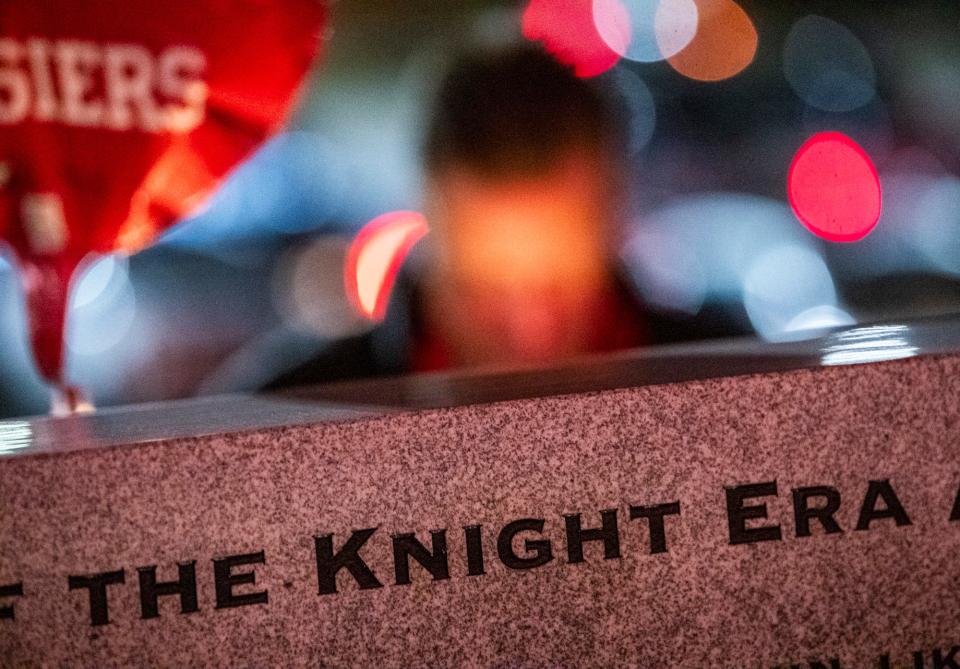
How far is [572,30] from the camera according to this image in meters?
6.48

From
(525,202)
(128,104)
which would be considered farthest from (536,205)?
(128,104)

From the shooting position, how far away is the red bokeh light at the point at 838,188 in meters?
7.62

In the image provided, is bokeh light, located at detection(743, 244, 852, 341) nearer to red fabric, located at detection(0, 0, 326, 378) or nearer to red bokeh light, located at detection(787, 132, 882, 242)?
red bokeh light, located at detection(787, 132, 882, 242)

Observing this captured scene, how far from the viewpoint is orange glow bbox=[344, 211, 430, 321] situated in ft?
19.9

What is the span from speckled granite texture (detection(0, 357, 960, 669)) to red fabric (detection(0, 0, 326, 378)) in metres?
2.14

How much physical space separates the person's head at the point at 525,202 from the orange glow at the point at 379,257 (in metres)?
0.39

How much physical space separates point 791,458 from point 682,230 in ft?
17.8

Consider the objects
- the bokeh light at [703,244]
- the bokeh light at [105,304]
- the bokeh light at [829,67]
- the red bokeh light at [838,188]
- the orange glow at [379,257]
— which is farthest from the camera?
the red bokeh light at [838,188]

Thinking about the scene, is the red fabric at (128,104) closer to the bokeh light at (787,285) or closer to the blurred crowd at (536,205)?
the blurred crowd at (536,205)

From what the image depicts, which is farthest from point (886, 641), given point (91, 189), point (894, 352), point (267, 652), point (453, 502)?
point (91, 189)

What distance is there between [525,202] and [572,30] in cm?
125

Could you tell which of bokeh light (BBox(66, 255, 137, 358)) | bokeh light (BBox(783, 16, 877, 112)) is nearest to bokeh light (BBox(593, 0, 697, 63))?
bokeh light (BBox(783, 16, 877, 112))

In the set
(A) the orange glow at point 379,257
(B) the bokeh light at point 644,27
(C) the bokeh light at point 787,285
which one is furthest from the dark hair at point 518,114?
(C) the bokeh light at point 787,285

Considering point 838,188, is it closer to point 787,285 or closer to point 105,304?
point 787,285
